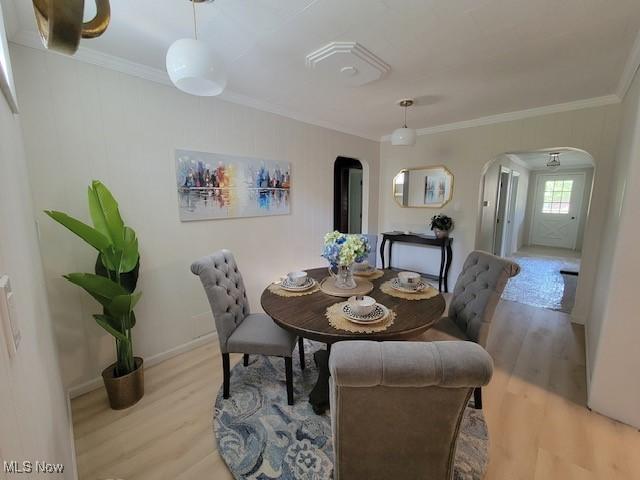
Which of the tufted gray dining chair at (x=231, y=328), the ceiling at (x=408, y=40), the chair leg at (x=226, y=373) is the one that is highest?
the ceiling at (x=408, y=40)

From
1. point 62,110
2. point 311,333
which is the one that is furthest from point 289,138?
point 311,333

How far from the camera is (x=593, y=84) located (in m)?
2.39

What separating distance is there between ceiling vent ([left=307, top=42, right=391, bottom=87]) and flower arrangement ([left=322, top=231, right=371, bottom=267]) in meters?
1.20

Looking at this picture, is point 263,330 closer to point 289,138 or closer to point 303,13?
point 303,13

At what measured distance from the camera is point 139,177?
2.10m

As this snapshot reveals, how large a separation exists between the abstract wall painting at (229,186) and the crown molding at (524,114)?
7.28 feet

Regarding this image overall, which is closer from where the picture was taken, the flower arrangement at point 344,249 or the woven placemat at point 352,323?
the woven placemat at point 352,323

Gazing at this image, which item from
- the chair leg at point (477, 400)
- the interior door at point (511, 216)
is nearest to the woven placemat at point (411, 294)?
the chair leg at point (477, 400)

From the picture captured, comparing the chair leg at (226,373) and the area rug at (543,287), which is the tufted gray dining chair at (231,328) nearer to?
the chair leg at (226,373)

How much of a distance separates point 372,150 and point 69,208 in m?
3.70

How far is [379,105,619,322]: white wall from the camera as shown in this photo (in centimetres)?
279

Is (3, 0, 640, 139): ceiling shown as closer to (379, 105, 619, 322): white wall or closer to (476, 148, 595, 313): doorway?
(379, 105, 619, 322): white wall

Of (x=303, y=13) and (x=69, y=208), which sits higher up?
Result: (x=303, y=13)

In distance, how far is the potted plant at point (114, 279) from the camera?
1589 mm
